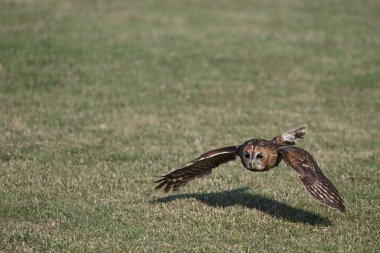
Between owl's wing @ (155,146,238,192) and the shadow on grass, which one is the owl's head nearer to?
owl's wing @ (155,146,238,192)

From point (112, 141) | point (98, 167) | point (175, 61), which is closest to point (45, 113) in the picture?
point (112, 141)

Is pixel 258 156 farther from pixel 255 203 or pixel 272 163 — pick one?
pixel 255 203

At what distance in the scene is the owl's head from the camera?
28.2 ft

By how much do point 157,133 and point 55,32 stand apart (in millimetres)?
9141

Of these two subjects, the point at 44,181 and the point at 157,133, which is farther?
the point at 157,133

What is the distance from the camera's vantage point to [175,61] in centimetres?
2023

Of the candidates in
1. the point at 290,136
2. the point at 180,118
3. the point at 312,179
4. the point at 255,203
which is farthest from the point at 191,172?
the point at 180,118

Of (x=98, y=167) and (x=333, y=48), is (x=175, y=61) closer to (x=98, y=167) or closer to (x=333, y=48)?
(x=333, y=48)

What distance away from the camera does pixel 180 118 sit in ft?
50.0

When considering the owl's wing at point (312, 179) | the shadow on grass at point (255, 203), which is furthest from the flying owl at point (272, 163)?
the shadow on grass at point (255, 203)

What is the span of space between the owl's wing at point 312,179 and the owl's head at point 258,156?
5.7 inches

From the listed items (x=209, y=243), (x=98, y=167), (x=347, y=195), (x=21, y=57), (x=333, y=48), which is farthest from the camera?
(x=333, y=48)

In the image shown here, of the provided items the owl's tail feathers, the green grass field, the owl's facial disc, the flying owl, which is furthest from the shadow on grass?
the owl's facial disc

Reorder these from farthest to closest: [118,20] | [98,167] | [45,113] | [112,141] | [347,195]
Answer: [118,20]
[45,113]
[112,141]
[98,167]
[347,195]
